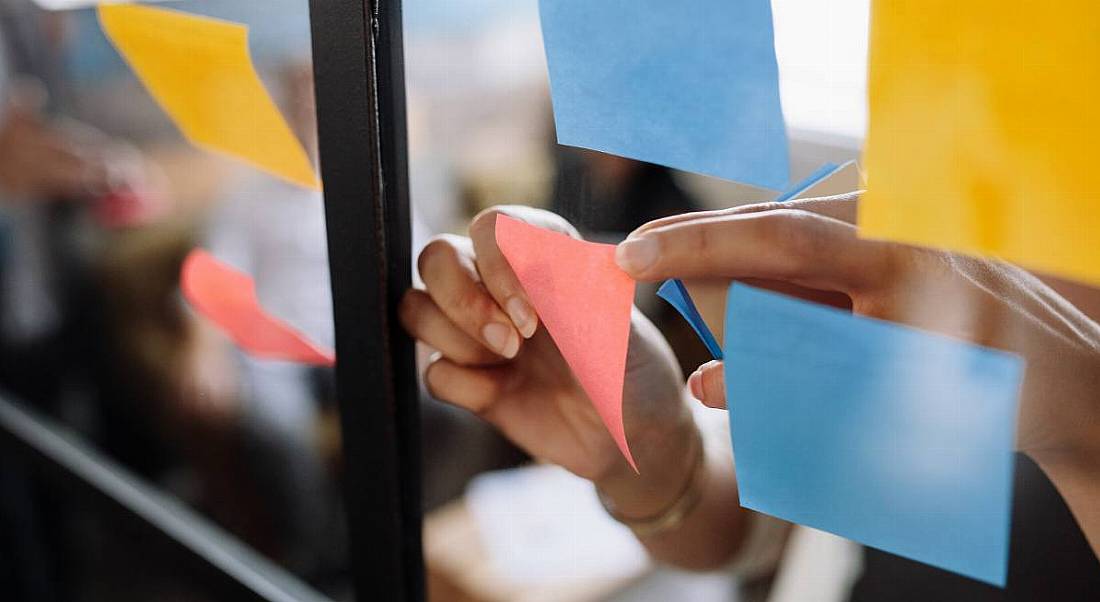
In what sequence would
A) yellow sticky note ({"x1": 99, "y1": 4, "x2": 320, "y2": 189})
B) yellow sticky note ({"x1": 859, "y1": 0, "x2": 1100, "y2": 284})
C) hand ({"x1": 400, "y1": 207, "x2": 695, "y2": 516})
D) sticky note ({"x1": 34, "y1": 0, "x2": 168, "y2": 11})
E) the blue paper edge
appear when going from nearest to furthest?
yellow sticky note ({"x1": 859, "y1": 0, "x2": 1100, "y2": 284})
the blue paper edge
hand ({"x1": 400, "y1": 207, "x2": 695, "y2": 516})
yellow sticky note ({"x1": 99, "y1": 4, "x2": 320, "y2": 189})
sticky note ({"x1": 34, "y1": 0, "x2": 168, "y2": 11})

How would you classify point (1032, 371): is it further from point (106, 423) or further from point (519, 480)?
point (106, 423)

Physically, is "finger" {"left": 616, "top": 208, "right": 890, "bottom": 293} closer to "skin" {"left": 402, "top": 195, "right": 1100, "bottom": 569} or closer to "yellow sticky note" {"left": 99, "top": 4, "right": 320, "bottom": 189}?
"skin" {"left": 402, "top": 195, "right": 1100, "bottom": 569}

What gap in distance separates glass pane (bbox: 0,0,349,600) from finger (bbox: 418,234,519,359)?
13 cm

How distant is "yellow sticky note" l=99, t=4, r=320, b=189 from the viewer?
64 centimetres

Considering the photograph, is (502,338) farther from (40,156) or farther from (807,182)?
(40,156)

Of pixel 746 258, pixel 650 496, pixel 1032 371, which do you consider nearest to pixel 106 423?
pixel 650 496

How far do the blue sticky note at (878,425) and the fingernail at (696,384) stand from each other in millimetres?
39

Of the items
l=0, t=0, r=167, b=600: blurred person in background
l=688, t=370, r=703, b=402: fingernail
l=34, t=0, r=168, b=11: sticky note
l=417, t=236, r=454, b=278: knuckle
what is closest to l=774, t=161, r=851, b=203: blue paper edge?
l=688, t=370, r=703, b=402: fingernail

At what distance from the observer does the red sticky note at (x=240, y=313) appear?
2.43ft

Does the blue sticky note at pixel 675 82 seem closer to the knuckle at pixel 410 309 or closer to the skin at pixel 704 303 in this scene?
the skin at pixel 704 303

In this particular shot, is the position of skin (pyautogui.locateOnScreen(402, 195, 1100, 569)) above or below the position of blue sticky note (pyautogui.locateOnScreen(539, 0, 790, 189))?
below

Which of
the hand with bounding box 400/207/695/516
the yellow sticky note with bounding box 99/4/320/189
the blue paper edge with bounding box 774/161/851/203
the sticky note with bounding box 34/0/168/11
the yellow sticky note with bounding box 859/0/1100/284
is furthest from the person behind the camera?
the sticky note with bounding box 34/0/168/11

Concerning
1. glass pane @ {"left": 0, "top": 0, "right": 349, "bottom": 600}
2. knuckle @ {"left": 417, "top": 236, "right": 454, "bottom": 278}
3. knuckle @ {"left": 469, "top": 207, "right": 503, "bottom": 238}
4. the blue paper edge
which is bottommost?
glass pane @ {"left": 0, "top": 0, "right": 349, "bottom": 600}

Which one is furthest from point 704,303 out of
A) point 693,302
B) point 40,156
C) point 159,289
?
point 40,156
